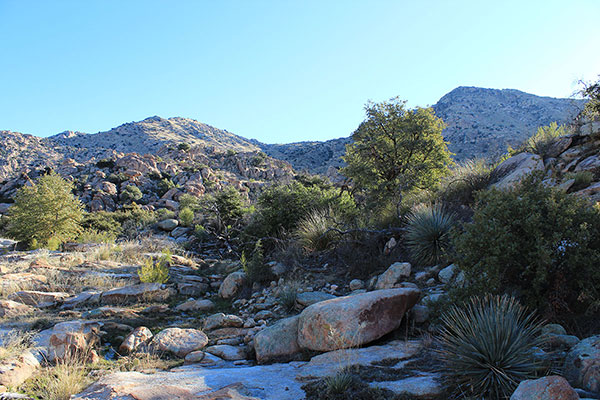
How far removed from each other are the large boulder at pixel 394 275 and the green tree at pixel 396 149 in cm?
733

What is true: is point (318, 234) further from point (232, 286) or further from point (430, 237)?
point (430, 237)

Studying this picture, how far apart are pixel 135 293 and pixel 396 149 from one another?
11.3m

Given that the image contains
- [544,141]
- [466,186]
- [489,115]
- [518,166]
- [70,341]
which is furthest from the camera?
[489,115]

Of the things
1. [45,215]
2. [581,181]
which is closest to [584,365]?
[581,181]

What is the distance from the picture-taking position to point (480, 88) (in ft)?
279

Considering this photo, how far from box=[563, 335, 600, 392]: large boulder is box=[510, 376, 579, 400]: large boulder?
740 millimetres

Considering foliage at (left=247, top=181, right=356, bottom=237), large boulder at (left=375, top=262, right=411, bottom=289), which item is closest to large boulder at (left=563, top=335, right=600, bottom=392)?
large boulder at (left=375, top=262, right=411, bottom=289)

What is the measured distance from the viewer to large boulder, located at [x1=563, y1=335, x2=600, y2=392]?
10.3 ft

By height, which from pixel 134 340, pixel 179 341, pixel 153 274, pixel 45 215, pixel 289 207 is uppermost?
pixel 45 215

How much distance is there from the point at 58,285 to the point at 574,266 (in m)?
11.2

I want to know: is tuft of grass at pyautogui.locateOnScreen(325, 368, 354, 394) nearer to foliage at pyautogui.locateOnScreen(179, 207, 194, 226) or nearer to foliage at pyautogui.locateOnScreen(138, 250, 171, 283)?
foliage at pyautogui.locateOnScreen(138, 250, 171, 283)

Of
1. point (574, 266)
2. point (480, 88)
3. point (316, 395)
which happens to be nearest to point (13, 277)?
point (316, 395)

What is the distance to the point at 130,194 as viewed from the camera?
36.2 meters

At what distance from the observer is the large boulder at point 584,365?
3154 millimetres
